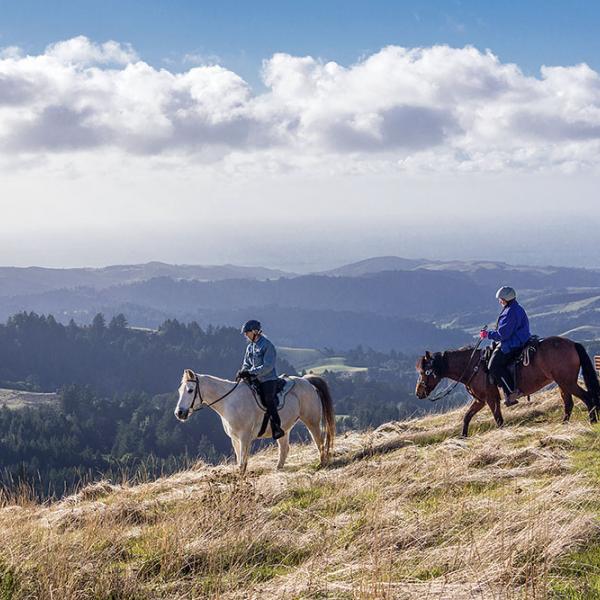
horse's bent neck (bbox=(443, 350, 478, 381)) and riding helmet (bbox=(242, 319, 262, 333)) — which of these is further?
horse's bent neck (bbox=(443, 350, 478, 381))

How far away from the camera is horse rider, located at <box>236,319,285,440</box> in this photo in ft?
48.8

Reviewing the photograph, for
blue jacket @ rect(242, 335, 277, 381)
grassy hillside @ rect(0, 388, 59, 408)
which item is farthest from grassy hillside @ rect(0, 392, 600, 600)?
grassy hillside @ rect(0, 388, 59, 408)

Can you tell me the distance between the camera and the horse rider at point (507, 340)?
52.2ft

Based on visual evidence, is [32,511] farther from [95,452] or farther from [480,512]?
[95,452]

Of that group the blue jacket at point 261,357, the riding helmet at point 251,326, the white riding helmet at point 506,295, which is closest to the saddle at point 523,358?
the white riding helmet at point 506,295

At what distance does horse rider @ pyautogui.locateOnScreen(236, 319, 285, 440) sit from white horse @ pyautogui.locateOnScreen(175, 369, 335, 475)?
0.84ft

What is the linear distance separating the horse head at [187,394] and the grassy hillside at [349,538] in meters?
2.74

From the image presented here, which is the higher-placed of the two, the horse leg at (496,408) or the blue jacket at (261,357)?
the blue jacket at (261,357)

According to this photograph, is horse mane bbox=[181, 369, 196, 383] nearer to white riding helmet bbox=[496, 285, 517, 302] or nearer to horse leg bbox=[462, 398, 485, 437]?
horse leg bbox=[462, 398, 485, 437]

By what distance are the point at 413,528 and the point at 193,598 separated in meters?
2.69

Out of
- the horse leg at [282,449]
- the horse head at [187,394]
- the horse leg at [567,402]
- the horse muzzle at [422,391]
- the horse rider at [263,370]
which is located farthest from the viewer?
the horse muzzle at [422,391]

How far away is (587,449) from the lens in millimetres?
11695

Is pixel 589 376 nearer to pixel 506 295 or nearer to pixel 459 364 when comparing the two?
pixel 506 295

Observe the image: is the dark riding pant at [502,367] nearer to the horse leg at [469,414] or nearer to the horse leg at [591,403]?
the horse leg at [469,414]
